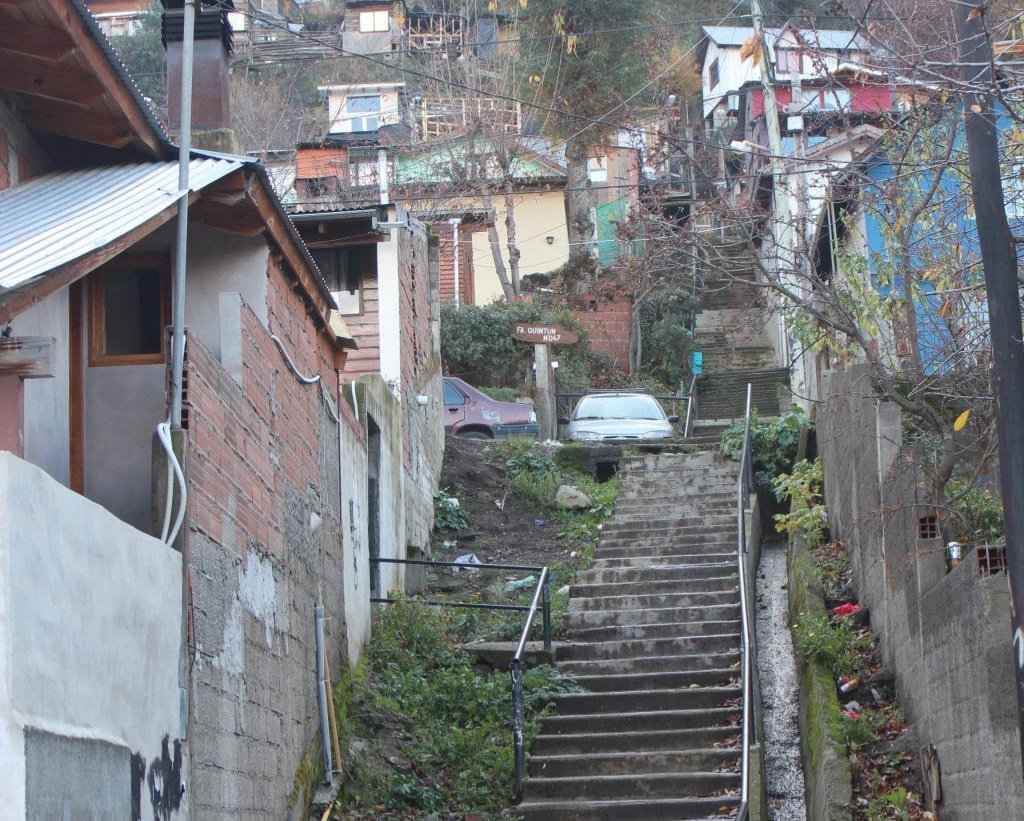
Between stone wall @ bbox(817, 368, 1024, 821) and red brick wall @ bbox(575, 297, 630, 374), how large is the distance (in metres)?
18.0

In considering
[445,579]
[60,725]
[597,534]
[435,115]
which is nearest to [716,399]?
[435,115]

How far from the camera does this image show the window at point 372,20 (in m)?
44.6

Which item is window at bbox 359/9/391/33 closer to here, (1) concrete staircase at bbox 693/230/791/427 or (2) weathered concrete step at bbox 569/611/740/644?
(1) concrete staircase at bbox 693/230/791/427

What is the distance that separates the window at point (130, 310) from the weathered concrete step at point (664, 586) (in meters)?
7.81

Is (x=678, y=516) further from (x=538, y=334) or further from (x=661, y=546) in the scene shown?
(x=538, y=334)

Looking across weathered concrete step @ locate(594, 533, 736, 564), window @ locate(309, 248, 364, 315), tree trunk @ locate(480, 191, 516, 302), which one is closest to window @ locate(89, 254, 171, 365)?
weathered concrete step @ locate(594, 533, 736, 564)

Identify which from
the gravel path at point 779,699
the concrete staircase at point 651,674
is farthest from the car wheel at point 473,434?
the gravel path at point 779,699

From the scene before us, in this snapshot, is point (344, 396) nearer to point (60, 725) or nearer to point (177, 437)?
point (177, 437)

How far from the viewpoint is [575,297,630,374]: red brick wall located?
3372 cm

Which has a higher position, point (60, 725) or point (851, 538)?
point (851, 538)

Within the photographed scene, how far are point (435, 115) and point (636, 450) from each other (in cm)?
1760

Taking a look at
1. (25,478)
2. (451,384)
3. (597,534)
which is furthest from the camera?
(451,384)

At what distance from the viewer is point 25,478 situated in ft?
16.9

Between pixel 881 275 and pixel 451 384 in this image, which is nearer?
pixel 881 275
